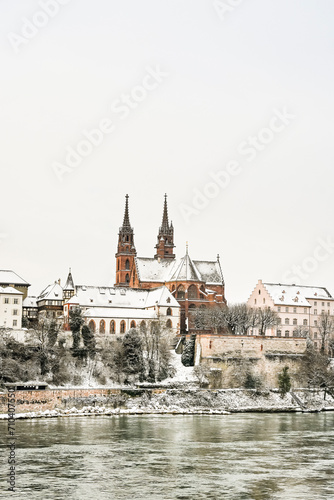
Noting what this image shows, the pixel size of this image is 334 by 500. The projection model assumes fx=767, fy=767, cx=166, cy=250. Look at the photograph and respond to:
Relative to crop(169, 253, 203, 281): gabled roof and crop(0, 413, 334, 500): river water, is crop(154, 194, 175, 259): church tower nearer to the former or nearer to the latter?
crop(169, 253, 203, 281): gabled roof

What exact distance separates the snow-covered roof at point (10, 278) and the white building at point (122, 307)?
5753 millimetres

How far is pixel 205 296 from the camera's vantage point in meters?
93.6

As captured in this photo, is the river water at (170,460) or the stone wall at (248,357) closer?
the river water at (170,460)

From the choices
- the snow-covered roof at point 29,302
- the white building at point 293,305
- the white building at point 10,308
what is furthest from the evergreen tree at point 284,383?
the snow-covered roof at point 29,302

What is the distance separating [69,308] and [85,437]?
39446 mm

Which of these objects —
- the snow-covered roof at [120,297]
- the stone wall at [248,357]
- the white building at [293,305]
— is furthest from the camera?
the white building at [293,305]

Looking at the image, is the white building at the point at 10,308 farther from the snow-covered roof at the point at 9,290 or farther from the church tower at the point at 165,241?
the church tower at the point at 165,241

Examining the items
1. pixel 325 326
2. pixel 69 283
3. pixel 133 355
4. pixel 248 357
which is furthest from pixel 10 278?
pixel 325 326

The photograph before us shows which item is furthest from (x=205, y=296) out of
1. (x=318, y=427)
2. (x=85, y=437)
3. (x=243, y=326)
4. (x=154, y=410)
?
(x=85, y=437)

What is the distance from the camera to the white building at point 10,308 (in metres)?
75.2

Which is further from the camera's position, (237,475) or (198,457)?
(198,457)

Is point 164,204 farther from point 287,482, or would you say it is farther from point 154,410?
point 287,482

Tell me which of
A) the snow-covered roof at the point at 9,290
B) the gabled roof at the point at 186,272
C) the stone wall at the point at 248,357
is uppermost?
the gabled roof at the point at 186,272

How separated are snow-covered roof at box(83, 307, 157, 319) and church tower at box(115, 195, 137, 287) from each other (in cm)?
1602
